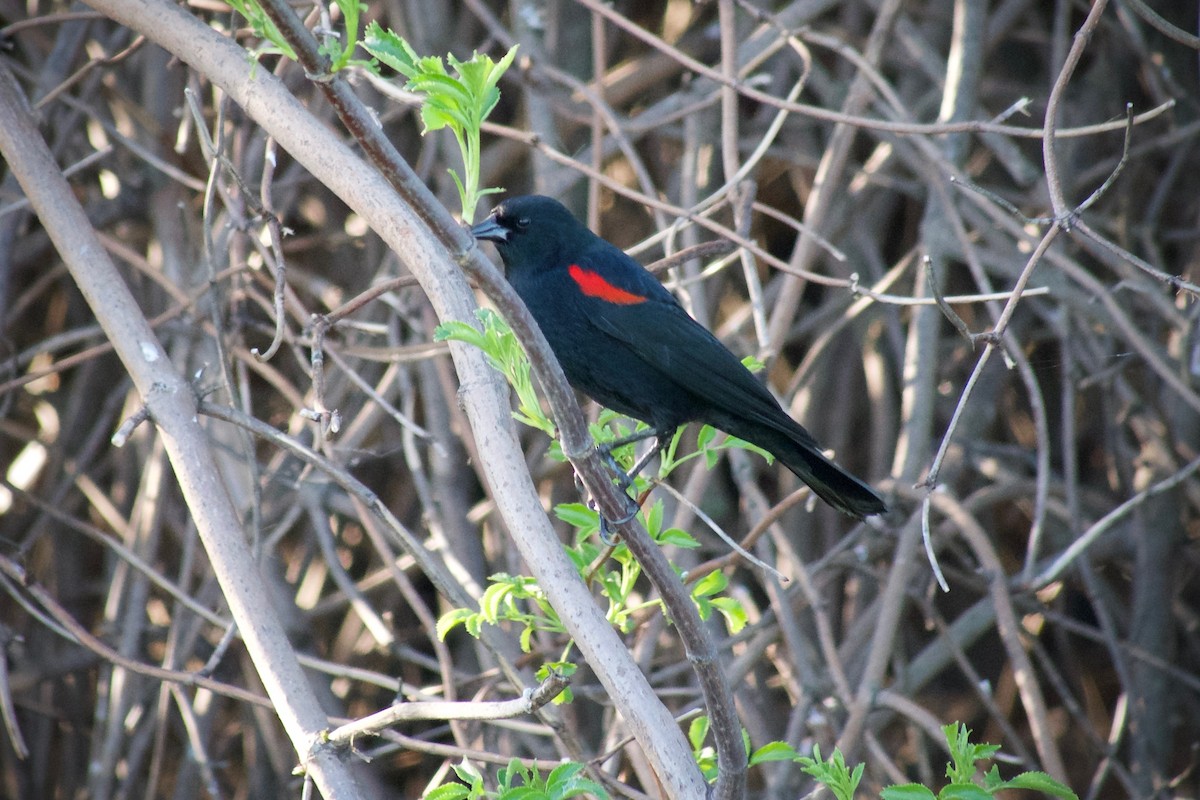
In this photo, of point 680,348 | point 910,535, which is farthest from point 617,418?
point 910,535

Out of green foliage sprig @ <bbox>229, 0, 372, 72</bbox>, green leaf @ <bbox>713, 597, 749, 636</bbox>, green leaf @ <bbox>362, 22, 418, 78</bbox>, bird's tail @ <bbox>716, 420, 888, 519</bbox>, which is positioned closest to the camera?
green foliage sprig @ <bbox>229, 0, 372, 72</bbox>

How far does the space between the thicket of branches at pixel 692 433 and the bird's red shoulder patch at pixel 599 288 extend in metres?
0.46

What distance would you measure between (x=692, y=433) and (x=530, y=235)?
3.29 ft

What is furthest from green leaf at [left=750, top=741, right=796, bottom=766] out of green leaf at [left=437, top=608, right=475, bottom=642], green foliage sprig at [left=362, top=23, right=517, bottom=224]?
green foliage sprig at [left=362, top=23, right=517, bottom=224]

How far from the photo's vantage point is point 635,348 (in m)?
2.54

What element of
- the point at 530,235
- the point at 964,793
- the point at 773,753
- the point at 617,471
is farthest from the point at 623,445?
the point at 964,793

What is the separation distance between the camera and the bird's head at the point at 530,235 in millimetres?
2670

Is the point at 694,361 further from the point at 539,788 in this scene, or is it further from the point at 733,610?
the point at 539,788

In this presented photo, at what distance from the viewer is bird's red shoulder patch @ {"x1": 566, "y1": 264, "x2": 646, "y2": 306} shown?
2.60 meters

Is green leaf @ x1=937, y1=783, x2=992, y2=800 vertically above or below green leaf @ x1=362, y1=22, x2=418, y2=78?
below

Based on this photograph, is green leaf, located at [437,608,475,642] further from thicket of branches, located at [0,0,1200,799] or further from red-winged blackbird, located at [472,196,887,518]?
thicket of branches, located at [0,0,1200,799]

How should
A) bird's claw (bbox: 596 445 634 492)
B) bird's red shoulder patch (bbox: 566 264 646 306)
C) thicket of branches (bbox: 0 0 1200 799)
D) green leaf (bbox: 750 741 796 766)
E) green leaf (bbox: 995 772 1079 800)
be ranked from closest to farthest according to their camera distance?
green leaf (bbox: 995 772 1079 800), green leaf (bbox: 750 741 796 766), bird's claw (bbox: 596 445 634 492), bird's red shoulder patch (bbox: 566 264 646 306), thicket of branches (bbox: 0 0 1200 799)

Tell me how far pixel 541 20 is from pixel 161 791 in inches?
125

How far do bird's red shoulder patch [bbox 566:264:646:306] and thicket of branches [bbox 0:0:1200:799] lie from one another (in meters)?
0.46
